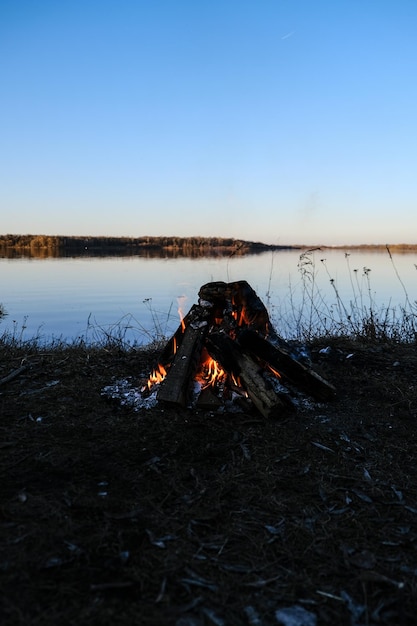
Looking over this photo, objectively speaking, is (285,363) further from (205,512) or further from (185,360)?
(205,512)

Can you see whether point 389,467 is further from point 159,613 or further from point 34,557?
point 34,557

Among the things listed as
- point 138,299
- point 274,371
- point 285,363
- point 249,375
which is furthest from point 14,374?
point 138,299

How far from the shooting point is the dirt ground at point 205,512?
1.95 metres

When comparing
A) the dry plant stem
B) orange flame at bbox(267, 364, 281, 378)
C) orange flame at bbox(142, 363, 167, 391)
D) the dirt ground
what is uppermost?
orange flame at bbox(267, 364, 281, 378)

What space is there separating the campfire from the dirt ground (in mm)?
180

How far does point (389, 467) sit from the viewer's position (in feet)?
10.7

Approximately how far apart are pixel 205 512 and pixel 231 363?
1.74 meters

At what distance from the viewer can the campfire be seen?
4.03 metres

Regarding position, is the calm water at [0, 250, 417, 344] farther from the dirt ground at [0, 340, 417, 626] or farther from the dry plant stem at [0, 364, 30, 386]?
the dirt ground at [0, 340, 417, 626]

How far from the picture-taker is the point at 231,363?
420cm

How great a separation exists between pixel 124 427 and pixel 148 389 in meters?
0.77

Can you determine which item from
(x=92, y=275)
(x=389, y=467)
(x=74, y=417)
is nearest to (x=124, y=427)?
(x=74, y=417)

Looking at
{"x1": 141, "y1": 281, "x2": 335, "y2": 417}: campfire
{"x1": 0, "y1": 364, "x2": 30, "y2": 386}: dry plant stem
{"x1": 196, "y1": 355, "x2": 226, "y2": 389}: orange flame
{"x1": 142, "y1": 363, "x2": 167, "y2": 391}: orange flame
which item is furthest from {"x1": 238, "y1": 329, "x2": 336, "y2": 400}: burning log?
{"x1": 0, "y1": 364, "x2": 30, "y2": 386}: dry plant stem

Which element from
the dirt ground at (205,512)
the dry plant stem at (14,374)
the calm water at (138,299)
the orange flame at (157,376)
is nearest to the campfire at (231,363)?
the orange flame at (157,376)
